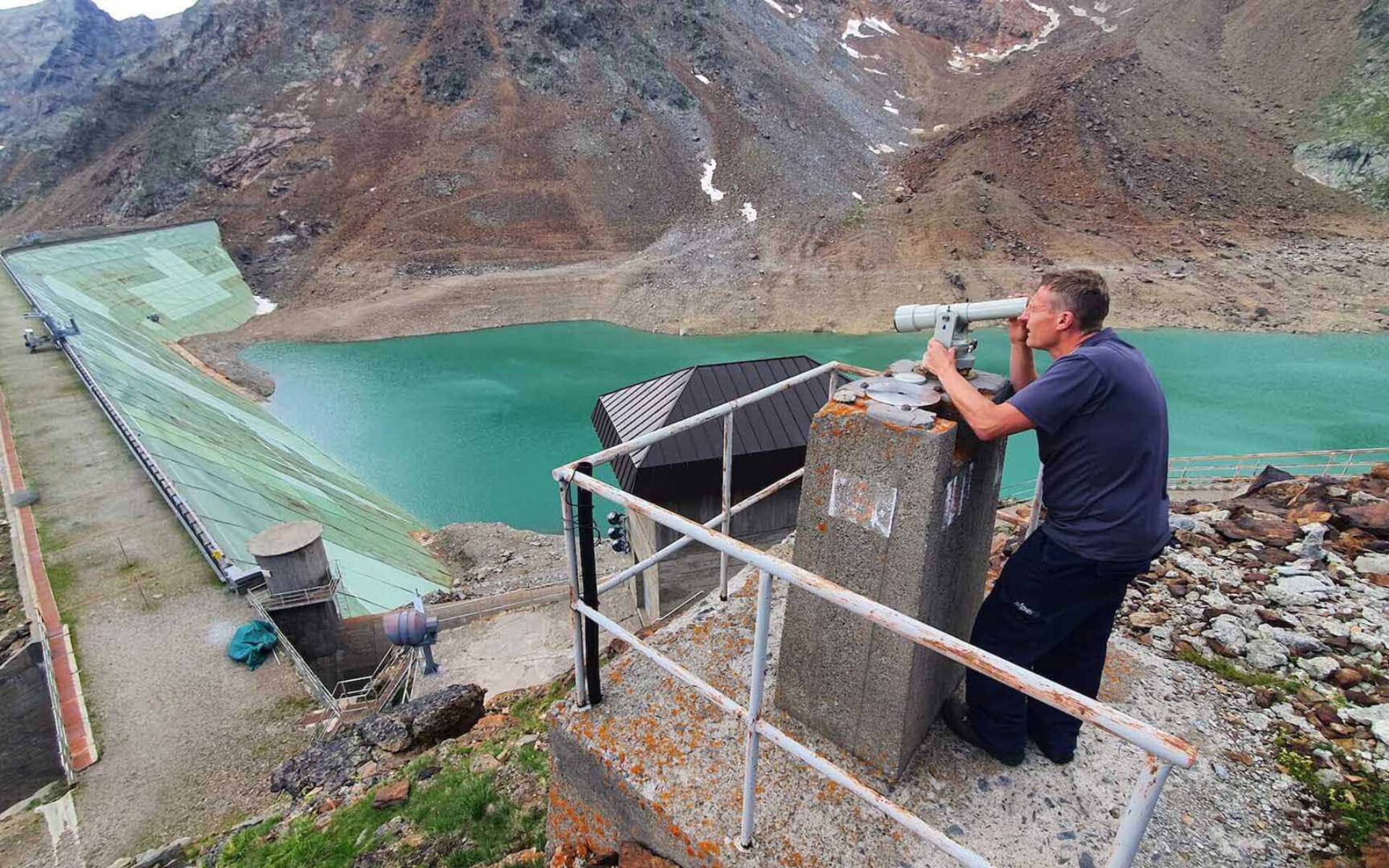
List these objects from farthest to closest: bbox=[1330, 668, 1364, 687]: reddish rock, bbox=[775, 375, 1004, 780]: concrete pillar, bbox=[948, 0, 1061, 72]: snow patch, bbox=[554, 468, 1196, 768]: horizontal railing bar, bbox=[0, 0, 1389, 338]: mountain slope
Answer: bbox=[948, 0, 1061, 72]: snow patch → bbox=[0, 0, 1389, 338]: mountain slope → bbox=[1330, 668, 1364, 687]: reddish rock → bbox=[775, 375, 1004, 780]: concrete pillar → bbox=[554, 468, 1196, 768]: horizontal railing bar

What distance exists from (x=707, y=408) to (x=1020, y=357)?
575 centimetres

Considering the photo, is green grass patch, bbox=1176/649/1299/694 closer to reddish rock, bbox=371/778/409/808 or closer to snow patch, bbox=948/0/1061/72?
reddish rock, bbox=371/778/409/808

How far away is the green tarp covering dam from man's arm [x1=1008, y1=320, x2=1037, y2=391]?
477 inches

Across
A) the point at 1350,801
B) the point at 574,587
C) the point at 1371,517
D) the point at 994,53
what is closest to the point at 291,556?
the point at 574,587

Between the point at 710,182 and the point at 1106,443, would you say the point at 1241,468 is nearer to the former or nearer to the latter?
the point at 1106,443

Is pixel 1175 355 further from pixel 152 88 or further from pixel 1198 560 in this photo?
pixel 152 88

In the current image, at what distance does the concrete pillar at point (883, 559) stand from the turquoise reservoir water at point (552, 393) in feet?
53.6

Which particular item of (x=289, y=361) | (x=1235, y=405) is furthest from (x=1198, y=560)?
(x=289, y=361)

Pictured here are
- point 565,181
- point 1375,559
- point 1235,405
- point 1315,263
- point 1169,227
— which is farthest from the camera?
point 565,181

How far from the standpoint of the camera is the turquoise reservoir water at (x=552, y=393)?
21.7m

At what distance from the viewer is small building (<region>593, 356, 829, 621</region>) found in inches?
313

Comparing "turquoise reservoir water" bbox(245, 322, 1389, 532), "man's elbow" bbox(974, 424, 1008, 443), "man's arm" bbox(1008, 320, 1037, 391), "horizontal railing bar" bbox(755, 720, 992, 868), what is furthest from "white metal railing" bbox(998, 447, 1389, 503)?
"horizontal railing bar" bbox(755, 720, 992, 868)

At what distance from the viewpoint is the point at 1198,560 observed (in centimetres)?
575

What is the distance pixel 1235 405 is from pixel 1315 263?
67.4ft
